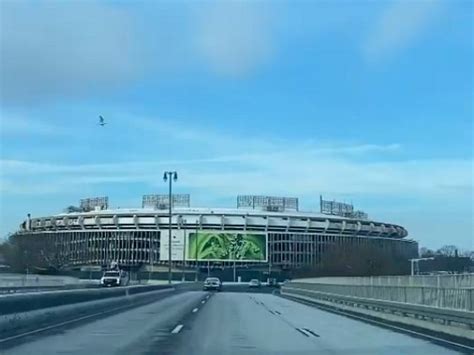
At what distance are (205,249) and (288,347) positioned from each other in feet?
525

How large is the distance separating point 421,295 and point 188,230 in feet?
505

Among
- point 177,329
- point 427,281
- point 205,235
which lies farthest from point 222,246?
point 177,329

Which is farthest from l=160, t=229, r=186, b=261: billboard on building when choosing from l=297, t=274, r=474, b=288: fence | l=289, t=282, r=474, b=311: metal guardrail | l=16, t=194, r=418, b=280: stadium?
l=297, t=274, r=474, b=288: fence

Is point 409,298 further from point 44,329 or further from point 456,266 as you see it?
point 456,266

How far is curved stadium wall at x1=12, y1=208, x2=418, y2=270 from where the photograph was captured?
181375mm

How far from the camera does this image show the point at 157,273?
16675cm

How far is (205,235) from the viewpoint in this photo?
582 feet

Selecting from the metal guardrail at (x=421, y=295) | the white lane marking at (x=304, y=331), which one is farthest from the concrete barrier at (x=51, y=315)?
the metal guardrail at (x=421, y=295)

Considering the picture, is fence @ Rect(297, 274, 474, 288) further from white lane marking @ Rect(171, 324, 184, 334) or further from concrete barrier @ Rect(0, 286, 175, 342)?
concrete barrier @ Rect(0, 286, 175, 342)

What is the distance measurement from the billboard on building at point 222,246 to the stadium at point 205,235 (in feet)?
0.69

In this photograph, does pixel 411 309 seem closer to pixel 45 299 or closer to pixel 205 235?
pixel 45 299

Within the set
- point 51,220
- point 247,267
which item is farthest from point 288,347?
point 51,220

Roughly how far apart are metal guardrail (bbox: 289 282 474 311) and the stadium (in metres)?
137

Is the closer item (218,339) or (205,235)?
(218,339)
